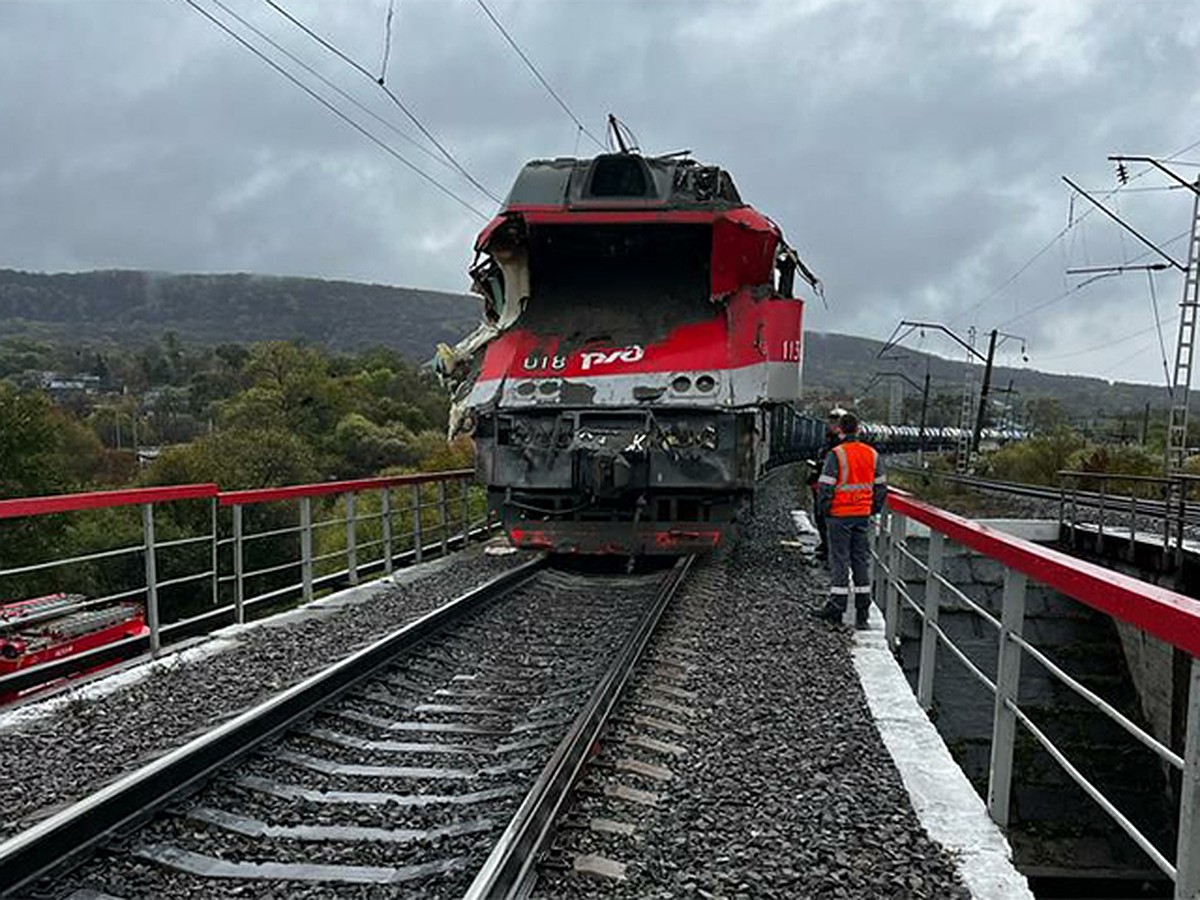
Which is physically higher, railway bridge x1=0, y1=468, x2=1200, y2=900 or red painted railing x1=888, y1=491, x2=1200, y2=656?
red painted railing x1=888, y1=491, x2=1200, y2=656

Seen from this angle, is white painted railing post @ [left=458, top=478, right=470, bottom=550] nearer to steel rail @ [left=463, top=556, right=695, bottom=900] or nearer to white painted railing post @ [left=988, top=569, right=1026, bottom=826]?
steel rail @ [left=463, top=556, right=695, bottom=900]

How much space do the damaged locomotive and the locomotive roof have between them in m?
0.02

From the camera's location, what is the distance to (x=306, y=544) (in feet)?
27.8

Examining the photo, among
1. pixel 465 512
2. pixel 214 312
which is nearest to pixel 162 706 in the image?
pixel 465 512

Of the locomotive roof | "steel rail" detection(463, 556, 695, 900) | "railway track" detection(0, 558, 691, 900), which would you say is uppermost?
the locomotive roof

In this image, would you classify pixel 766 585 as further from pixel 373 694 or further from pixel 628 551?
pixel 373 694

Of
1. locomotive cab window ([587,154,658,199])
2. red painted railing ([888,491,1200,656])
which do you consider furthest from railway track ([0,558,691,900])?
locomotive cab window ([587,154,658,199])

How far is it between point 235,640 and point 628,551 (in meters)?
4.07

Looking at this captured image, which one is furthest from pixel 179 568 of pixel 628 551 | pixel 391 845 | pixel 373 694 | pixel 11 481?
pixel 391 845

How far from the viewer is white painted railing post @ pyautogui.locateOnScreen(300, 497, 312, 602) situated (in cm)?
839

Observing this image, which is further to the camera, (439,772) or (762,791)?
(439,772)

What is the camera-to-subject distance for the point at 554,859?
336 centimetres

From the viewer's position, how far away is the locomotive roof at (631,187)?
9.73m

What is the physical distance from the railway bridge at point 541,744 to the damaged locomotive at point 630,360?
792 millimetres
